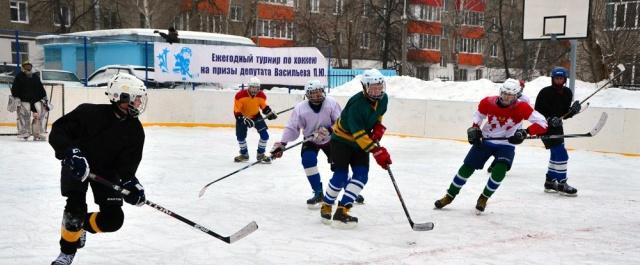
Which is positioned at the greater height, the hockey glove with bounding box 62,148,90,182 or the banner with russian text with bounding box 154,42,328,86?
the banner with russian text with bounding box 154,42,328,86

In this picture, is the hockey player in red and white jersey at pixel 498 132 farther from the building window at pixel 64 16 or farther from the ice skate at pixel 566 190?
the building window at pixel 64 16

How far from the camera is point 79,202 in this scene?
10.1 ft

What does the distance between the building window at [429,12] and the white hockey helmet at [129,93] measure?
108 feet

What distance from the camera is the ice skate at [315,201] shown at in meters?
5.01

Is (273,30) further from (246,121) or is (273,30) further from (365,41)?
→ (246,121)

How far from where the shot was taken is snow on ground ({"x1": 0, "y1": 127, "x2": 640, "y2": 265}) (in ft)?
11.9

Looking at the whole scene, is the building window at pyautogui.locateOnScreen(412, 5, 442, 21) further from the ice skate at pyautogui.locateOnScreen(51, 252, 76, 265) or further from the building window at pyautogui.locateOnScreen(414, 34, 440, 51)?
the ice skate at pyautogui.locateOnScreen(51, 252, 76, 265)

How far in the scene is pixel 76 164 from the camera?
2.82 m

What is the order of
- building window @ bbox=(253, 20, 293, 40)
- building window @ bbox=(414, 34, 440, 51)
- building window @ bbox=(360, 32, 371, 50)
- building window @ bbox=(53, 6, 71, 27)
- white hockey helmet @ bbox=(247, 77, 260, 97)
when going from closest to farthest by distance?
1. white hockey helmet @ bbox=(247, 77, 260, 97)
2. building window @ bbox=(53, 6, 71, 27)
3. building window @ bbox=(360, 32, 371, 50)
4. building window @ bbox=(253, 20, 293, 40)
5. building window @ bbox=(414, 34, 440, 51)

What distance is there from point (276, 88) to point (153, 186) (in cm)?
772

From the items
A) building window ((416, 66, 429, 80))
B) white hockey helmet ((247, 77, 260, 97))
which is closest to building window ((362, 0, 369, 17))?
building window ((416, 66, 429, 80))

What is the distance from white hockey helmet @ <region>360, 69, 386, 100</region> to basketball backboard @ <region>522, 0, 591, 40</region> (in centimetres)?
668

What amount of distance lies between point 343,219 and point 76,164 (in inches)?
77.7

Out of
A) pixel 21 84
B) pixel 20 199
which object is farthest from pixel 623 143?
pixel 21 84
